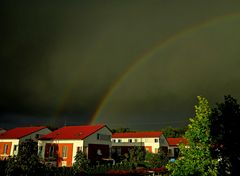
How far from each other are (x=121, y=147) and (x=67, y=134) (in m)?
29.6

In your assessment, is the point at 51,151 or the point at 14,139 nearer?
the point at 51,151

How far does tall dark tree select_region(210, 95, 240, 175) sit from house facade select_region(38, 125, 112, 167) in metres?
38.7

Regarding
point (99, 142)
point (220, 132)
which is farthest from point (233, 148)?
point (99, 142)

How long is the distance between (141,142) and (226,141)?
216 feet

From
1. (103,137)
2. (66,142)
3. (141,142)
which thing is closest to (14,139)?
(66,142)

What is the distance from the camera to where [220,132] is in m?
9.73

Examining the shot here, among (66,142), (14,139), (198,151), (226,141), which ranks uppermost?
(14,139)

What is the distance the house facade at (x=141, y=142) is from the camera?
71.4 m

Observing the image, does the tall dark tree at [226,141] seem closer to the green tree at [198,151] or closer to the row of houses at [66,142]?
the green tree at [198,151]

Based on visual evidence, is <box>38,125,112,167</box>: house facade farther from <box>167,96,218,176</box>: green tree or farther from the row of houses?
<box>167,96,218,176</box>: green tree

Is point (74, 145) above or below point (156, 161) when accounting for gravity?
above

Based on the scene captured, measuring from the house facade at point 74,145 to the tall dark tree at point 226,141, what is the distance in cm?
3867

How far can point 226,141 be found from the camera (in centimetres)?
977

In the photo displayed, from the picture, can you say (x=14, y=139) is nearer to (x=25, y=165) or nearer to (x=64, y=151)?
(x=64, y=151)
